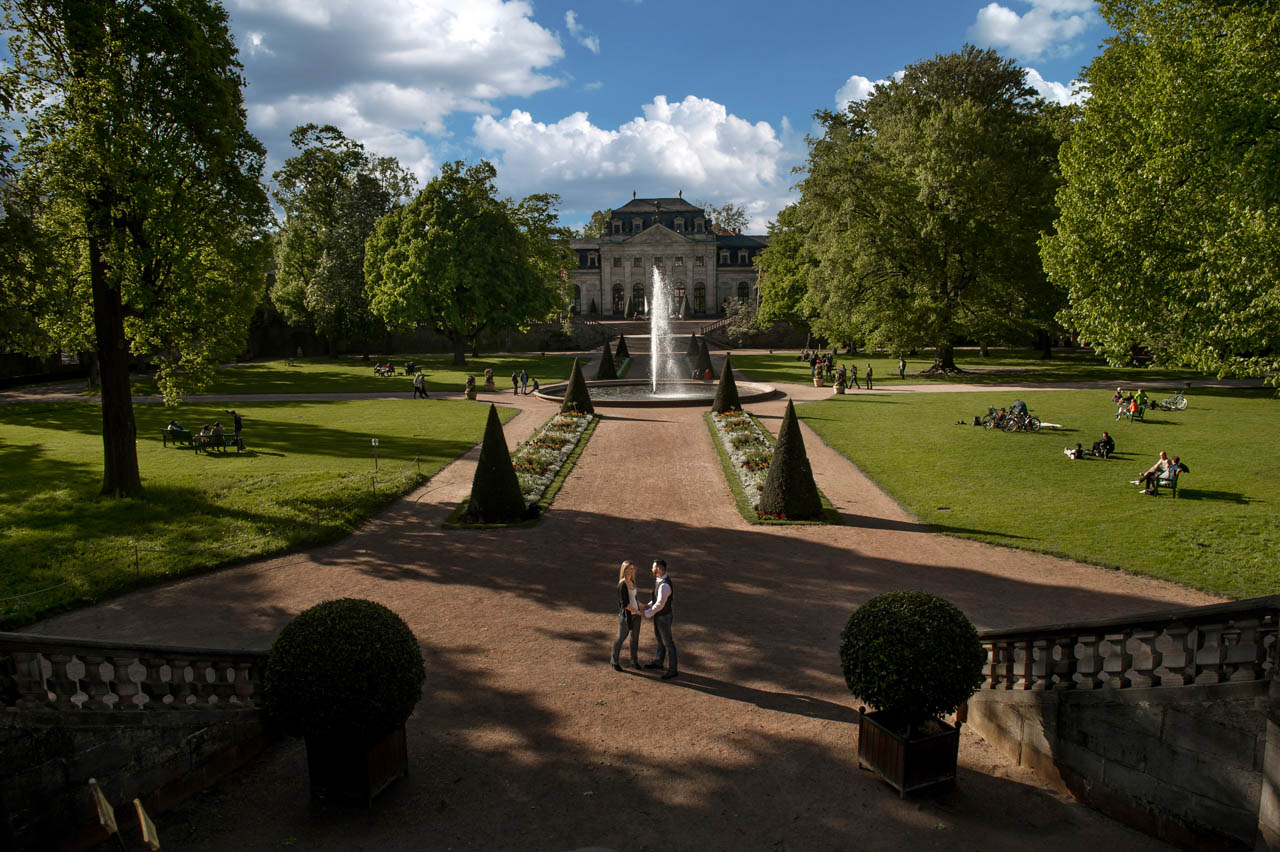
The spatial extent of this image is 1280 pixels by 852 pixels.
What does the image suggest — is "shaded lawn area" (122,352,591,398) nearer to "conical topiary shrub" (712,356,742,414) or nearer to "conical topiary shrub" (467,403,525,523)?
"conical topiary shrub" (712,356,742,414)

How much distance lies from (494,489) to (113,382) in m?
9.24

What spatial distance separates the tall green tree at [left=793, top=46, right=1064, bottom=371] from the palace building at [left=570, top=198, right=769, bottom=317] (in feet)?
194

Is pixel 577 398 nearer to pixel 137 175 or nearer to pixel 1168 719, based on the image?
pixel 137 175

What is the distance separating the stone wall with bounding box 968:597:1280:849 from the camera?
5922mm

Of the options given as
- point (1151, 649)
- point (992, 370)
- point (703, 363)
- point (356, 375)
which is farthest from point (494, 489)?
point (992, 370)

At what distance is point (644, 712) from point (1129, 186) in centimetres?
1897

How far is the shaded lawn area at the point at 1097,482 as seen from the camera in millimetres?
14031

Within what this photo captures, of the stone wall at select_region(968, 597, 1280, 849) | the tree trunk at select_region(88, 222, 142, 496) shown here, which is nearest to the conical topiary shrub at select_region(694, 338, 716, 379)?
the tree trunk at select_region(88, 222, 142, 496)

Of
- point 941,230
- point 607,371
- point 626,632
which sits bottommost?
point 626,632

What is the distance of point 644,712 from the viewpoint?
8.78 meters

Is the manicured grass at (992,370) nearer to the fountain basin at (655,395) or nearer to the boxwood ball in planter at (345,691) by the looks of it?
the fountain basin at (655,395)

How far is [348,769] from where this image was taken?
6.99 meters

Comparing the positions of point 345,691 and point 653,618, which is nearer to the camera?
point 345,691

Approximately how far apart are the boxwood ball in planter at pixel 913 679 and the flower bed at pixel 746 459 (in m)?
9.40
